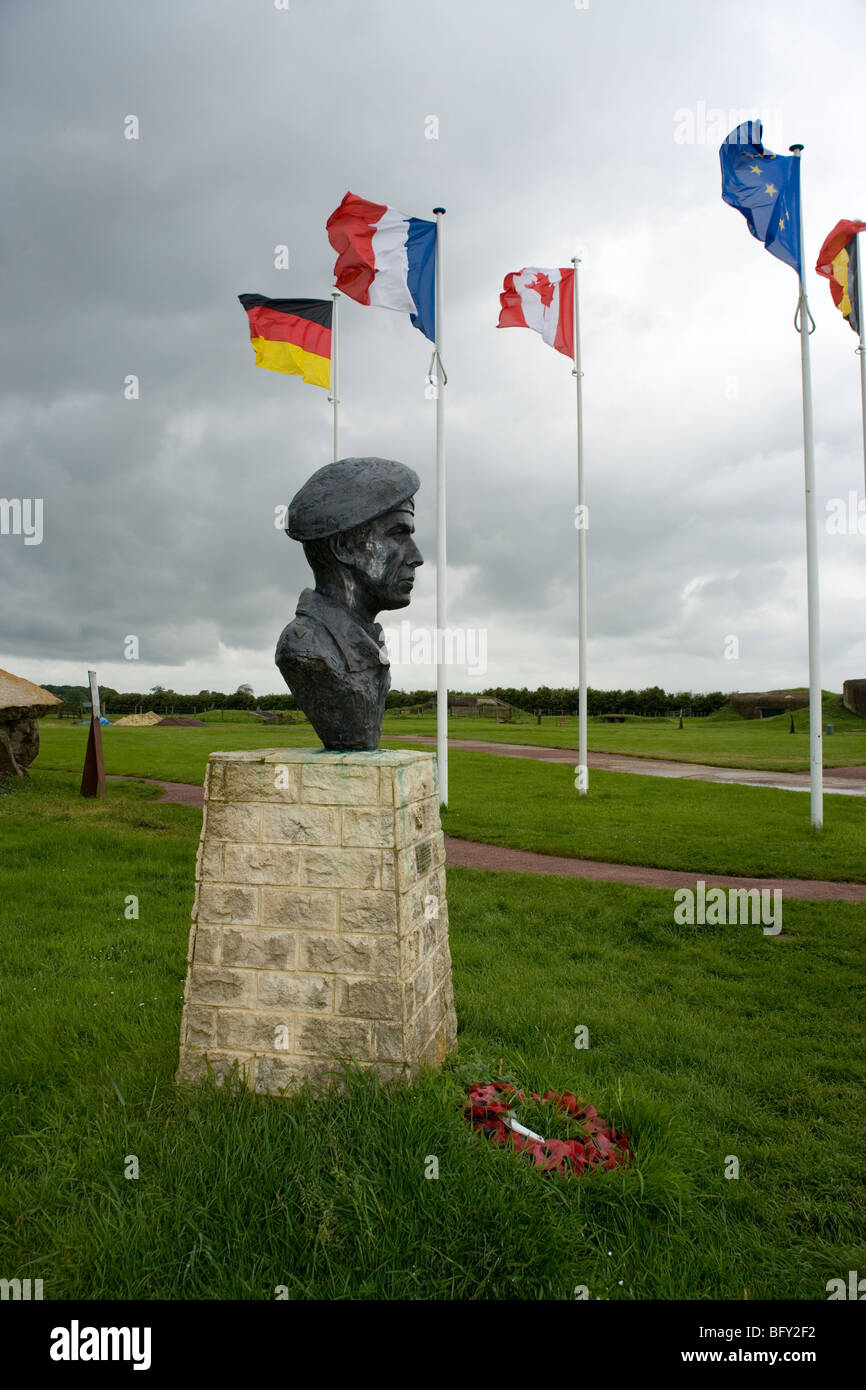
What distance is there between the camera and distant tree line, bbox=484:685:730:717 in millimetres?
Result: 47250

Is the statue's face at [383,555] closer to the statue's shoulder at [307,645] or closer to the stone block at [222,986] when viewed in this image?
the statue's shoulder at [307,645]

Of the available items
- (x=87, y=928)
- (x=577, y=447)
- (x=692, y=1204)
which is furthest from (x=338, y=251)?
(x=692, y=1204)

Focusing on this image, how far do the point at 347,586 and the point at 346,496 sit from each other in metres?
0.49

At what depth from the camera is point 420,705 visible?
5022 cm

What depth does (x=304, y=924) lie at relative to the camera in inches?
157

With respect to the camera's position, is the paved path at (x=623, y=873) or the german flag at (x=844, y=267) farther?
the german flag at (x=844, y=267)

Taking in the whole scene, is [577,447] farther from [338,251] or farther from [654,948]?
[654,948]

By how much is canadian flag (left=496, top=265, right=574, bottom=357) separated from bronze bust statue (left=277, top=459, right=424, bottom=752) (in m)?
9.33

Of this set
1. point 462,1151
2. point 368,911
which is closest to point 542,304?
point 368,911

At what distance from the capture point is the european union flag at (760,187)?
35.0ft

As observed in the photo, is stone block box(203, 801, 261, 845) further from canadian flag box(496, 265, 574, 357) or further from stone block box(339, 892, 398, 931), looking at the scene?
canadian flag box(496, 265, 574, 357)

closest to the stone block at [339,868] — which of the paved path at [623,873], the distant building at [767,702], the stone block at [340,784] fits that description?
the stone block at [340,784]

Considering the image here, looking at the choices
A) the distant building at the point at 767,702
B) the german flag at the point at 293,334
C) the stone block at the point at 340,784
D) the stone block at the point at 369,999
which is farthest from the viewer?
the distant building at the point at 767,702

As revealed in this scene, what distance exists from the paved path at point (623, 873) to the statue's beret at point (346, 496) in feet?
19.5
